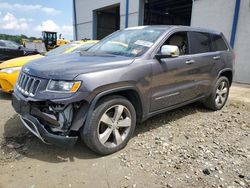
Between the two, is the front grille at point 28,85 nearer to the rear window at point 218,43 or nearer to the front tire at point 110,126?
the front tire at point 110,126

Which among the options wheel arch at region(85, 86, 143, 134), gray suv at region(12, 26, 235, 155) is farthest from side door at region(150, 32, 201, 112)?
wheel arch at region(85, 86, 143, 134)

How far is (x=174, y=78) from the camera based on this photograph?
369 cm

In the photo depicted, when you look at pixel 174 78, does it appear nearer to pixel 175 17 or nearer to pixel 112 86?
pixel 112 86

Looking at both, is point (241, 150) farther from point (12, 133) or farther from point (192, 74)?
point (12, 133)

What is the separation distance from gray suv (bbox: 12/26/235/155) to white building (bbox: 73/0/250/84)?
6.58 meters

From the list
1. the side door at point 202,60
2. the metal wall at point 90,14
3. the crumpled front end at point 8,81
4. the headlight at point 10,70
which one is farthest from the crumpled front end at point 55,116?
the metal wall at point 90,14

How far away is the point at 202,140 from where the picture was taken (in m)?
3.62

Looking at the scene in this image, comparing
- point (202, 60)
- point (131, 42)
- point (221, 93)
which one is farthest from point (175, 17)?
point (131, 42)

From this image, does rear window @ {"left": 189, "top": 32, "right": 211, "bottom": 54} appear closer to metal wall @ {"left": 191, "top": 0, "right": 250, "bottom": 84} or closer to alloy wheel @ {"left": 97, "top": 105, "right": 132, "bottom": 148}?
alloy wheel @ {"left": 97, "top": 105, "right": 132, "bottom": 148}

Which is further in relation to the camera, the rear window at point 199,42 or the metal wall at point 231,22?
the metal wall at point 231,22

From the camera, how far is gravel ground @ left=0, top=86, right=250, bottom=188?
258 centimetres

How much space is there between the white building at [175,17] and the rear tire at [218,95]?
5.57 metres

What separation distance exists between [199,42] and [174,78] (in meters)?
1.19

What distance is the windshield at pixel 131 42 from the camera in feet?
11.4
